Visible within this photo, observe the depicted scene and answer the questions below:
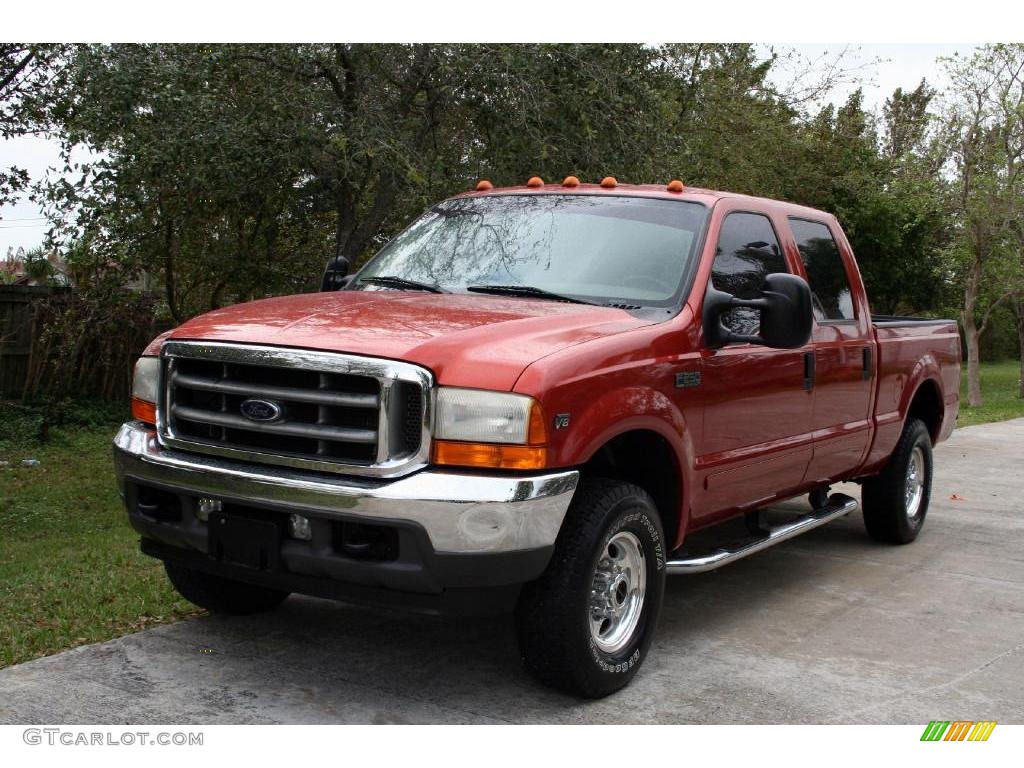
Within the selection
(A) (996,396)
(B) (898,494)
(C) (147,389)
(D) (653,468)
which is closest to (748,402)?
(D) (653,468)

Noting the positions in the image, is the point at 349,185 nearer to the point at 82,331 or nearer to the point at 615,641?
the point at 82,331

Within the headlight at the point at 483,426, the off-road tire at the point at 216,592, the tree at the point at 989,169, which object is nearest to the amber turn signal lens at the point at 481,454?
the headlight at the point at 483,426

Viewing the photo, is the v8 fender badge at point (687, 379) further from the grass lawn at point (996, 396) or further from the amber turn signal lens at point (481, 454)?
the grass lawn at point (996, 396)

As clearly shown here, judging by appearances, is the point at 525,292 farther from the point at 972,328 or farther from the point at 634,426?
the point at 972,328

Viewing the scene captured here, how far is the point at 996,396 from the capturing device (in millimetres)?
31531

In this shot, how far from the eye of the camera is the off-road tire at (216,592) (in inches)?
209

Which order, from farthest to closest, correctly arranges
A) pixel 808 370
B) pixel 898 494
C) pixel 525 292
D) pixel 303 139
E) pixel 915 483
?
pixel 303 139 < pixel 915 483 < pixel 898 494 < pixel 808 370 < pixel 525 292

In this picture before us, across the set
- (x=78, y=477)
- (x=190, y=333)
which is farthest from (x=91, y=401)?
(x=190, y=333)

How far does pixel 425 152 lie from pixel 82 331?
191 inches

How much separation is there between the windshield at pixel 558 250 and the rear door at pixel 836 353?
1.19 m

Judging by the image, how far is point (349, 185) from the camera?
1090 cm

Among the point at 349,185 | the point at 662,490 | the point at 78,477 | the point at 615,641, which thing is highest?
the point at 349,185

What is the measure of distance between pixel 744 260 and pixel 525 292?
4.12ft

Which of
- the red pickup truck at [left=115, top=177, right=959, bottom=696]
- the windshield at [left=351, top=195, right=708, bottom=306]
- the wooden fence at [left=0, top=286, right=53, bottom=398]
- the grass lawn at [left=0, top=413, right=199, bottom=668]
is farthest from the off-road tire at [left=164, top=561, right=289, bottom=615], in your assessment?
the wooden fence at [left=0, top=286, right=53, bottom=398]
